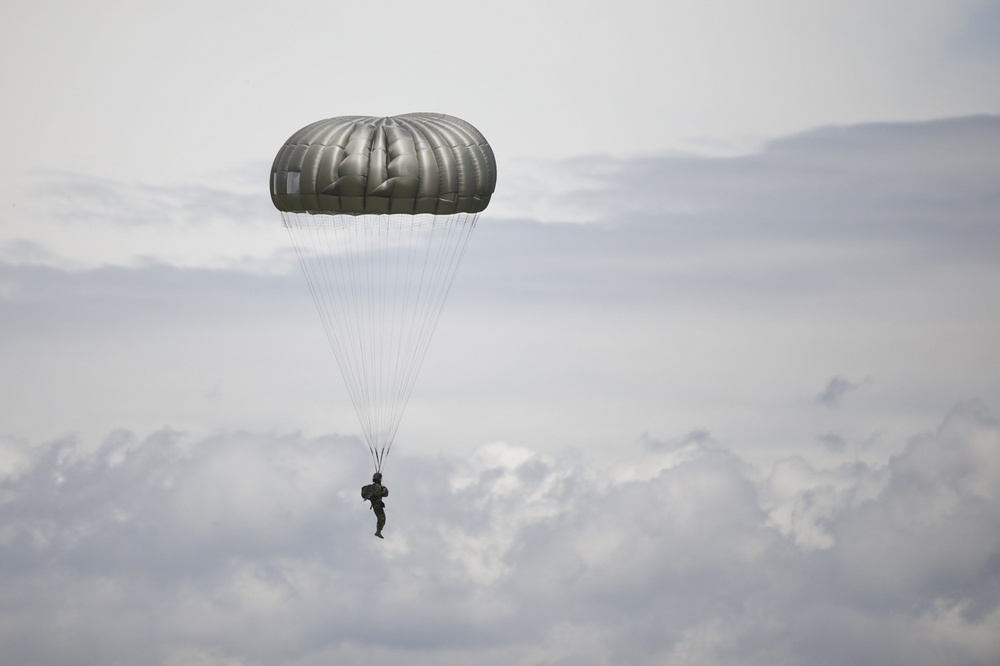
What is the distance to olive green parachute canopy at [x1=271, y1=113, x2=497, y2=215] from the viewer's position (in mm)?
66500

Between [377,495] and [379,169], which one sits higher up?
[379,169]

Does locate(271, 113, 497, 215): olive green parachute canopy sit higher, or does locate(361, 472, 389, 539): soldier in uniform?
locate(271, 113, 497, 215): olive green parachute canopy

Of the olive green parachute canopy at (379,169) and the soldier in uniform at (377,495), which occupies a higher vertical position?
the olive green parachute canopy at (379,169)

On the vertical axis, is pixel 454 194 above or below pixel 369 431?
above

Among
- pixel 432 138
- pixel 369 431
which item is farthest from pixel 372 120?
pixel 369 431

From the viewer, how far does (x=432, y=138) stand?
2662 inches

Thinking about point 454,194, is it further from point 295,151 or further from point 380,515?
point 380,515

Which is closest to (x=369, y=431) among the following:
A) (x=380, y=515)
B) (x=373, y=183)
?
(x=380, y=515)

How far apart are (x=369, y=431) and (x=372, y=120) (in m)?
11.2

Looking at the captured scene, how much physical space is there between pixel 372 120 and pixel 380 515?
14011 mm

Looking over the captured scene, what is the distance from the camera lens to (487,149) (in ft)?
227

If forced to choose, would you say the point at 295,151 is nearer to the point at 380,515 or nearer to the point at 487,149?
the point at 487,149

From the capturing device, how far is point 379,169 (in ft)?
218

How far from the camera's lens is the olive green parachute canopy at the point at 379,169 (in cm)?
6650
